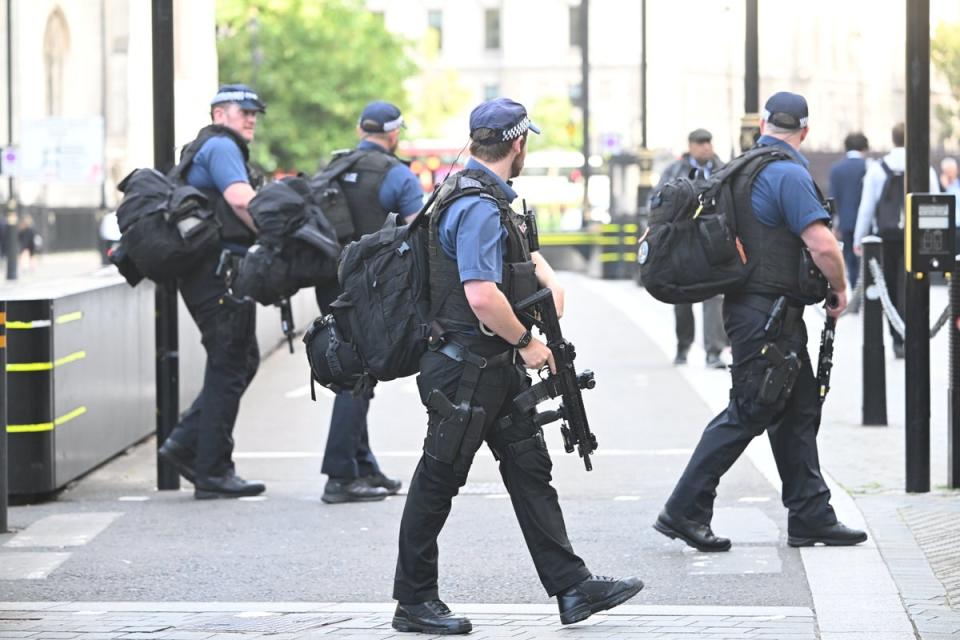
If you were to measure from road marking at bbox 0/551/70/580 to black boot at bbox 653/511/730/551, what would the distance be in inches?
96.3

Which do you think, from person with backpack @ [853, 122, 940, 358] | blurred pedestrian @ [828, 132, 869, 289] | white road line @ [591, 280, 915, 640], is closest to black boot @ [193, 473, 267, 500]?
white road line @ [591, 280, 915, 640]

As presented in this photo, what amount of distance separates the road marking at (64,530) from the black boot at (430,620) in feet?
7.51

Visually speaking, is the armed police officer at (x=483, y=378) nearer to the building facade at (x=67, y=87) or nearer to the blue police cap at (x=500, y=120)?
the blue police cap at (x=500, y=120)

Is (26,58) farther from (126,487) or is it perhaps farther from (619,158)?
(126,487)

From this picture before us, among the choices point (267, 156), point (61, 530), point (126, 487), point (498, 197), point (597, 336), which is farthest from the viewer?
point (267, 156)

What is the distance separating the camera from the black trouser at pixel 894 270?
596 inches

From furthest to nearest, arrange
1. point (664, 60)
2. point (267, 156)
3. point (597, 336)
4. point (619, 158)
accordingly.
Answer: point (664, 60) < point (267, 156) < point (619, 158) < point (597, 336)

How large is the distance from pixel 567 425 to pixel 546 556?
461mm

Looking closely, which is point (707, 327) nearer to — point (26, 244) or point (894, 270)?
point (894, 270)

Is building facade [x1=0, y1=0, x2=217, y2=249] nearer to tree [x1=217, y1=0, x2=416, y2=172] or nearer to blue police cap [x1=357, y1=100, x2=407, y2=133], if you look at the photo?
tree [x1=217, y1=0, x2=416, y2=172]

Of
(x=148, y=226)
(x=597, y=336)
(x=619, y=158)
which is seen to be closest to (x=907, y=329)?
(x=148, y=226)

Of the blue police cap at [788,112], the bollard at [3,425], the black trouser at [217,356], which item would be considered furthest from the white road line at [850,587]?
the bollard at [3,425]

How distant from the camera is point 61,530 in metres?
8.18

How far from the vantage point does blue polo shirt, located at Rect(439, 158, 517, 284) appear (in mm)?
5769
